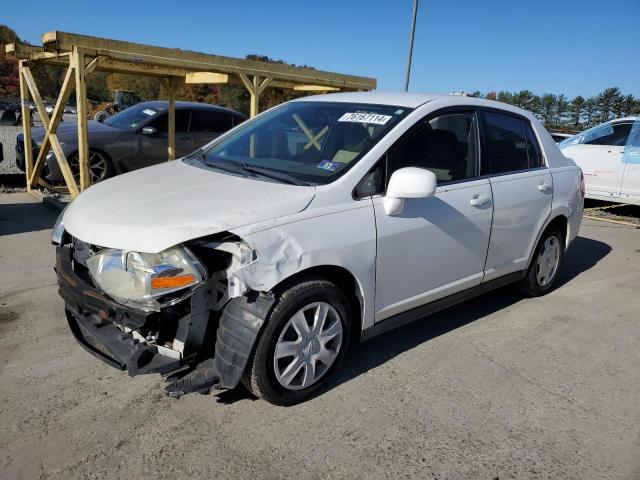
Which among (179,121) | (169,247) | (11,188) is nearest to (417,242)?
(169,247)

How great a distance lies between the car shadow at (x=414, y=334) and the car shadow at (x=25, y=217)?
4.66 meters

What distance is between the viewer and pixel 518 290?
16.1 ft

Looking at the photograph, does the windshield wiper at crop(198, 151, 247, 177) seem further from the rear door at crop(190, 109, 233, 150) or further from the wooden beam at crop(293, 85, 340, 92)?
the wooden beam at crop(293, 85, 340, 92)

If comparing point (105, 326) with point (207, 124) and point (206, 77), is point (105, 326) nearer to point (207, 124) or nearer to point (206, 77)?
point (206, 77)

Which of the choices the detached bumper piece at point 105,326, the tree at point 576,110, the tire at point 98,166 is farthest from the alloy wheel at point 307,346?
the tree at point 576,110

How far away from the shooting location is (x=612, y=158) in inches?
365

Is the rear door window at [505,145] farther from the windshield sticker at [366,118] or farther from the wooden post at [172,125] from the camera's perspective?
the wooden post at [172,125]

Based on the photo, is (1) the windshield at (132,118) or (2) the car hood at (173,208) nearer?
(2) the car hood at (173,208)

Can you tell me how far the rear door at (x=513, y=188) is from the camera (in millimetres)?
3897

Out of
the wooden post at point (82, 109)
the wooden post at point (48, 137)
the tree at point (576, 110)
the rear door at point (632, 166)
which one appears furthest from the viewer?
the tree at point (576, 110)

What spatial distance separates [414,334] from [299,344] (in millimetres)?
1415

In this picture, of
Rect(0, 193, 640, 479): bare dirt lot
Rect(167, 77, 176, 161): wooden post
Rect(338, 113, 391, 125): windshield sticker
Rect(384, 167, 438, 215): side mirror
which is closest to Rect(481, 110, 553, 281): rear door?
Rect(0, 193, 640, 479): bare dirt lot

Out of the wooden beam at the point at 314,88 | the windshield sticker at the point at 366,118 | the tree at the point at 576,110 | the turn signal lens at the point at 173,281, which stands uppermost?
the tree at the point at 576,110

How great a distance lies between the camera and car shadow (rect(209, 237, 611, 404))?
3277 mm
